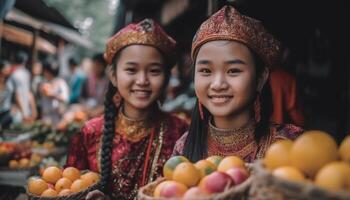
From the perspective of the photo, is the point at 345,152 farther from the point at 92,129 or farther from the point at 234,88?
the point at 92,129

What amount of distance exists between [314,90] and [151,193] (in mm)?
6376

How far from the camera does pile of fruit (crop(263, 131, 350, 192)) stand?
127cm

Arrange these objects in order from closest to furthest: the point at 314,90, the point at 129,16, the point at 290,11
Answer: the point at 290,11 → the point at 314,90 → the point at 129,16

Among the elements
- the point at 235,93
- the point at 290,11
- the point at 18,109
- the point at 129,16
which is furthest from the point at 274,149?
the point at 18,109

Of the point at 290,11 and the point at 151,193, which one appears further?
the point at 290,11

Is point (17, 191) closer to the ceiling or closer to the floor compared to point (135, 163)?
closer to the floor

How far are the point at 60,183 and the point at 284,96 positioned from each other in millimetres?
3149

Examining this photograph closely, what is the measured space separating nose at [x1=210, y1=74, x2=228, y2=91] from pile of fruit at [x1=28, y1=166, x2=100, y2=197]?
0.87m

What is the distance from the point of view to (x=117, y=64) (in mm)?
3029

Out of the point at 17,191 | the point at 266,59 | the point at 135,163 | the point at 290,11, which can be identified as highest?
the point at 290,11

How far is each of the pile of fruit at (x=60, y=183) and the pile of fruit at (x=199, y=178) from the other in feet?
2.20

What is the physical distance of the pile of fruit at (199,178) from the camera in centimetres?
156

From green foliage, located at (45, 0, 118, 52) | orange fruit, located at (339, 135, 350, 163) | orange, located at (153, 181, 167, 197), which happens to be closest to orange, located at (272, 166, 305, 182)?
orange fruit, located at (339, 135, 350, 163)

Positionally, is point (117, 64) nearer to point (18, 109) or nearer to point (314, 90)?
point (314, 90)
